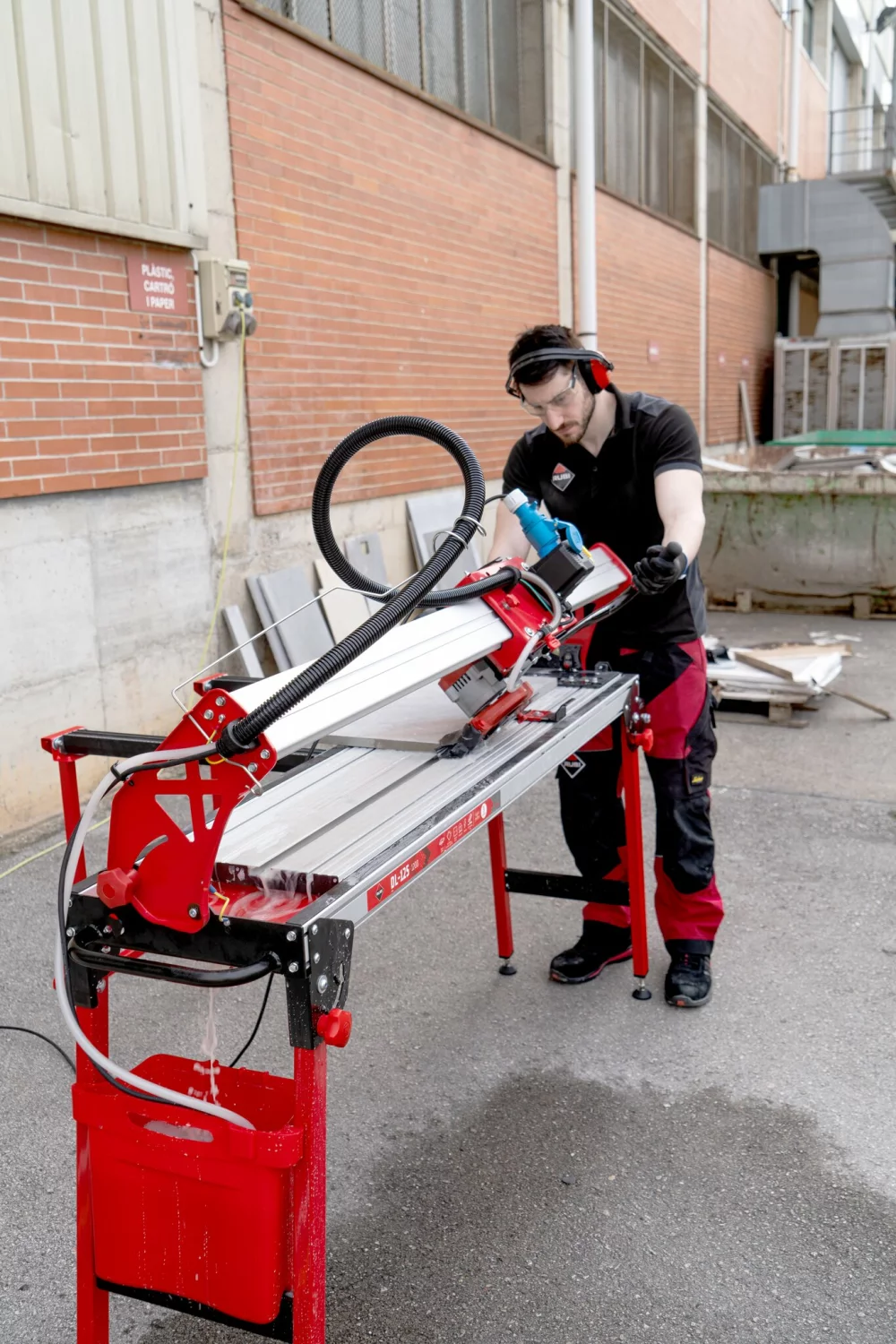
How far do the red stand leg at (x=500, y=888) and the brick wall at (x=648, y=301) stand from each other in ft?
32.1

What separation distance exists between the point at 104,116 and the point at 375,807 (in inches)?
171

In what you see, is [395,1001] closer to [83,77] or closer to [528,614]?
[528,614]

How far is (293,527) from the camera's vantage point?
22.6 feet

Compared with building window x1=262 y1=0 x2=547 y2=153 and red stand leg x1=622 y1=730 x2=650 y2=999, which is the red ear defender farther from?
building window x1=262 y1=0 x2=547 y2=153

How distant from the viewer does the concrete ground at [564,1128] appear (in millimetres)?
2184

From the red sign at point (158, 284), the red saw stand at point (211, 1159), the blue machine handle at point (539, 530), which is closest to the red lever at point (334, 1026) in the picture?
the red saw stand at point (211, 1159)

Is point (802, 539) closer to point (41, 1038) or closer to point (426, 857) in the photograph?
point (41, 1038)

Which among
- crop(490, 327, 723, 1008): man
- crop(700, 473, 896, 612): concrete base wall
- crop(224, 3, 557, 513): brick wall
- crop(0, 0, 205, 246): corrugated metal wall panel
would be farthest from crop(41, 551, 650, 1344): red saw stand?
crop(700, 473, 896, 612): concrete base wall

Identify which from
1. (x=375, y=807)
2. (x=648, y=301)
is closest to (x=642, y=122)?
(x=648, y=301)

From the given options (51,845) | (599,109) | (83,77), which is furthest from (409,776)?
(599,109)

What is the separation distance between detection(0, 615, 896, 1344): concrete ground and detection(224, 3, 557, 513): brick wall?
3.61 meters

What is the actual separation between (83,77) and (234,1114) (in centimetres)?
479

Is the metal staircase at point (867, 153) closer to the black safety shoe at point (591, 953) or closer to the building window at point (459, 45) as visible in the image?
the building window at point (459, 45)

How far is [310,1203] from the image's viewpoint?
1.68 meters
